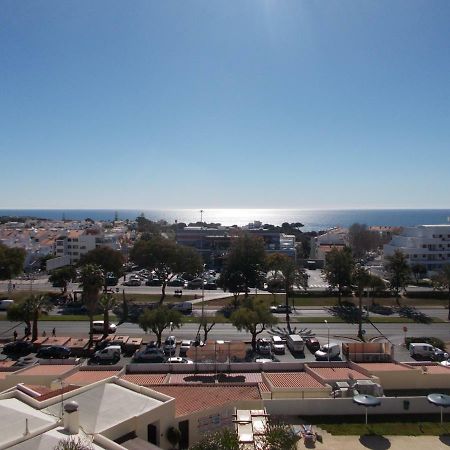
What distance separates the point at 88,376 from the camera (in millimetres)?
26625

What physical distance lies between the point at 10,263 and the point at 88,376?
38.5 metres

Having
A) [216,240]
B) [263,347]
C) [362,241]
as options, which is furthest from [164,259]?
[362,241]

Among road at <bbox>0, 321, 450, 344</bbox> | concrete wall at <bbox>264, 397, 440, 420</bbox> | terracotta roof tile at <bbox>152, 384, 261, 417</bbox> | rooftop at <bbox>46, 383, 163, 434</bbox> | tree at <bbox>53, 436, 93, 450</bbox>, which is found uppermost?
tree at <bbox>53, 436, 93, 450</bbox>

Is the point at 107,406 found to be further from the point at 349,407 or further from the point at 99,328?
the point at 99,328

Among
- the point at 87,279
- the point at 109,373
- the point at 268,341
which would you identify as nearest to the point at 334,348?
the point at 268,341

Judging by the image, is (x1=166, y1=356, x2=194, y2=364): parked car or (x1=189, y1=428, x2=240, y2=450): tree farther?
(x1=166, y1=356, x2=194, y2=364): parked car

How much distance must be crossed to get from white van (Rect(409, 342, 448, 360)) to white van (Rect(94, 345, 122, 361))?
73.7 feet

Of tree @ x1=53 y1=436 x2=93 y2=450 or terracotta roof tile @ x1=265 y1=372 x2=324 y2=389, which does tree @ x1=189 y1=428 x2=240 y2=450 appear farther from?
terracotta roof tile @ x1=265 y1=372 x2=324 y2=389

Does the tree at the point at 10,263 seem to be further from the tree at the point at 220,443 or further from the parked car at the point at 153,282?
the tree at the point at 220,443

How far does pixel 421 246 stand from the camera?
81688 mm

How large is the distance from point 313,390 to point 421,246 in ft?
211

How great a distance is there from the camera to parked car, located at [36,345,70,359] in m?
35.4

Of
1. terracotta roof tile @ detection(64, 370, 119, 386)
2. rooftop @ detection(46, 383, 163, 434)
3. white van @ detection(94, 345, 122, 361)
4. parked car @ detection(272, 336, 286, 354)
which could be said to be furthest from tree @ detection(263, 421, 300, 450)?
white van @ detection(94, 345, 122, 361)

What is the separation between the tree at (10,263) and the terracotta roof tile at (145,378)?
125 feet
